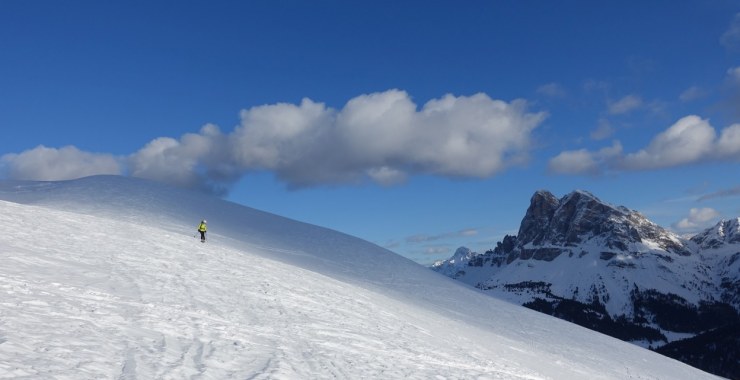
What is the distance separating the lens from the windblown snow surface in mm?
13539

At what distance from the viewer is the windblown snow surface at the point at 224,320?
533 inches

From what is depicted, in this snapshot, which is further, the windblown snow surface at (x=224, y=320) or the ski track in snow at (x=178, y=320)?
the windblown snow surface at (x=224, y=320)

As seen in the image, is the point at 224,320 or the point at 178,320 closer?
the point at 178,320

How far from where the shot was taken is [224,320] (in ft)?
62.3

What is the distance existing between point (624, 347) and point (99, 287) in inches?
1870

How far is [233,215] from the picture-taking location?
68188 millimetres

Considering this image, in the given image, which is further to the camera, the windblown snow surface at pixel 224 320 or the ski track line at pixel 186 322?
the windblown snow surface at pixel 224 320

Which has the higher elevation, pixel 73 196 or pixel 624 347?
pixel 73 196

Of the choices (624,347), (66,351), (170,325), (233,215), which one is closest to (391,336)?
(170,325)

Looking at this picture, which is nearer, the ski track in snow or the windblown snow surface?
the ski track in snow

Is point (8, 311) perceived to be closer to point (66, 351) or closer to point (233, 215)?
point (66, 351)

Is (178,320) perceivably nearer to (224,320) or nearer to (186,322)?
(186,322)

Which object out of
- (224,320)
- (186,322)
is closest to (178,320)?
(186,322)

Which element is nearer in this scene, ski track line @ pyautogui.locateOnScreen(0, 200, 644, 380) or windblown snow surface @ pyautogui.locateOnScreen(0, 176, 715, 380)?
ski track line @ pyautogui.locateOnScreen(0, 200, 644, 380)
